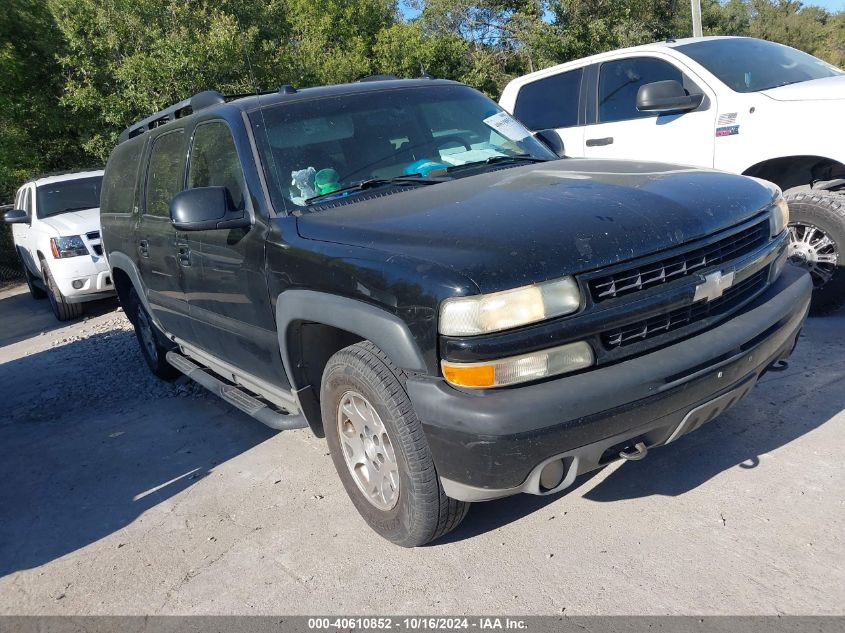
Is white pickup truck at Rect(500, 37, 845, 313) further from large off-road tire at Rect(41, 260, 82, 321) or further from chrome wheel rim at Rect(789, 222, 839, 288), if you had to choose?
large off-road tire at Rect(41, 260, 82, 321)

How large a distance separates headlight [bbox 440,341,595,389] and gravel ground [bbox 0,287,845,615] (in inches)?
33.7

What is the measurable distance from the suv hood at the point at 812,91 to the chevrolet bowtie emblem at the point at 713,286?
2695 mm

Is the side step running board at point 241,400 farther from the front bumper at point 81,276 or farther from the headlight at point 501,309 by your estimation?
the front bumper at point 81,276

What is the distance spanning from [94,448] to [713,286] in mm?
3967

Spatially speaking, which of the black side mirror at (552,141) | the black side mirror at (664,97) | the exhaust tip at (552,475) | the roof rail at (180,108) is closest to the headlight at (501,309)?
the exhaust tip at (552,475)

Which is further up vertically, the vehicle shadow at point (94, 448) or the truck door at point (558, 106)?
the truck door at point (558, 106)

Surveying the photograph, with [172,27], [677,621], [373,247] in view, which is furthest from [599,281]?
[172,27]

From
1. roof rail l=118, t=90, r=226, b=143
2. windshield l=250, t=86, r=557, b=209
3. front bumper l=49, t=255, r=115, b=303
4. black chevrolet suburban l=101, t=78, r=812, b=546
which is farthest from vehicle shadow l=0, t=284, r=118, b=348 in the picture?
windshield l=250, t=86, r=557, b=209

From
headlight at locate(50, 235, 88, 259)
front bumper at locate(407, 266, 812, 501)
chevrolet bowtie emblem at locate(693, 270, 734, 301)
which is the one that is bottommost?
headlight at locate(50, 235, 88, 259)

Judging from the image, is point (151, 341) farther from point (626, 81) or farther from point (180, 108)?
point (626, 81)

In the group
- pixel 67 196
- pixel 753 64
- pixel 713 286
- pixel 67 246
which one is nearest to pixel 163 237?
pixel 713 286

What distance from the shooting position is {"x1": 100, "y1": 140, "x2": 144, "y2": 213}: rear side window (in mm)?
5148

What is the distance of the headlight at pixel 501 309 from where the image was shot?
2363 mm

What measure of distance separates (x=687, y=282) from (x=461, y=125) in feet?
5.82
